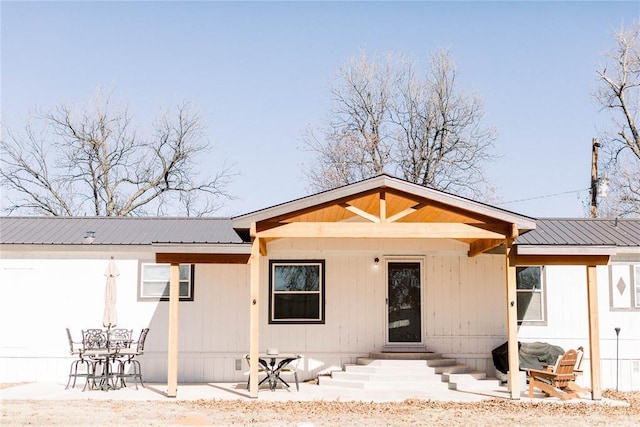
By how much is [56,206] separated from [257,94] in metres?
9.73

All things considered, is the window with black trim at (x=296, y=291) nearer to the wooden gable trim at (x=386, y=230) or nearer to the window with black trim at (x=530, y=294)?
the wooden gable trim at (x=386, y=230)

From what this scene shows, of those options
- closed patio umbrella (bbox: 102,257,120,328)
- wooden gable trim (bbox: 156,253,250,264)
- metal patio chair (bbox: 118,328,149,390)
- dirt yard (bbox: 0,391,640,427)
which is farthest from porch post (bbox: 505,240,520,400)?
closed patio umbrella (bbox: 102,257,120,328)

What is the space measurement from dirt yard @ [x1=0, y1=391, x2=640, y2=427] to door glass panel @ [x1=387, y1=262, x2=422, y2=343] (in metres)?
2.92

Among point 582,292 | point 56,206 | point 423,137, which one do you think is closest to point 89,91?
point 56,206

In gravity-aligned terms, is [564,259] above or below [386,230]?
below

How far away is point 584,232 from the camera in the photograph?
1498 centimetres

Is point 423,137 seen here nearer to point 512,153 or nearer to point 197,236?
point 512,153

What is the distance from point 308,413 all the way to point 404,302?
4527 millimetres

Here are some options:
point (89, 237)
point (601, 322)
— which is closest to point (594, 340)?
point (601, 322)

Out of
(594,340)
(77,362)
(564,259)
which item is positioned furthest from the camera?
(77,362)

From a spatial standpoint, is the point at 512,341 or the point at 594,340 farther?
the point at 594,340

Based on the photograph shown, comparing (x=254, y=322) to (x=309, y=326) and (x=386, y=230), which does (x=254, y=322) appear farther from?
(x=309, y=326)

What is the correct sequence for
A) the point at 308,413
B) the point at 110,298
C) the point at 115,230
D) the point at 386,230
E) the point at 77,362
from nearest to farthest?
the point at 308,413 < the point at 386,230 < the point at 77,362 < the point at 110,298 < the point at 115,230

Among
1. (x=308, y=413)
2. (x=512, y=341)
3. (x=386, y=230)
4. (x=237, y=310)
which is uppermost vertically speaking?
(x=386, y=230)
